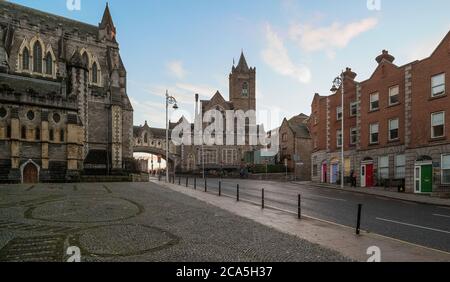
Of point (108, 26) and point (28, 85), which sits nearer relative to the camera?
point (28, 85)

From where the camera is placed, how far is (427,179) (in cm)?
2153

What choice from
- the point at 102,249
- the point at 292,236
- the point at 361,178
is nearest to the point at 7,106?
the point at 102,249

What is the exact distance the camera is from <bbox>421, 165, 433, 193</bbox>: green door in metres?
21.3

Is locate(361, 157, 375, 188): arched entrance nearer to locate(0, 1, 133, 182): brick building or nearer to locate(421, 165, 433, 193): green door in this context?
locate(421, 165, 433, 193): green door

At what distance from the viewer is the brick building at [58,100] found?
96.3 feet

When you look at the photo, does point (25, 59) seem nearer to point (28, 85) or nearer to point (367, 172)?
point (28, 85)

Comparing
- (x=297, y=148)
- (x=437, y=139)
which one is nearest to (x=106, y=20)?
(x=297, y=148)

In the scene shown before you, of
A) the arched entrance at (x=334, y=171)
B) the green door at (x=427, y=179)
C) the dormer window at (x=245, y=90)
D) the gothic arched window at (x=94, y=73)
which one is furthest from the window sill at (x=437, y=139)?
the dormer window at (x=245, y=90)

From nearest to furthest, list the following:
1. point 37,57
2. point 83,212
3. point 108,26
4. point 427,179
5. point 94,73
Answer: point 83,212
point 427,179
point 37,57
point 94,73
point 108,26

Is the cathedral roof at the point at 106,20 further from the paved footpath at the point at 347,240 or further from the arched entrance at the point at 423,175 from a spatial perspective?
the arched entrance at the point at 423,175

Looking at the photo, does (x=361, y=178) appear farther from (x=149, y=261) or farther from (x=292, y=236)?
(x=149, y=261)

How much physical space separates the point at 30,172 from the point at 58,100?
8.16 m

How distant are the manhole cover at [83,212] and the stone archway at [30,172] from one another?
21533mm
